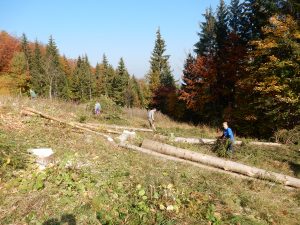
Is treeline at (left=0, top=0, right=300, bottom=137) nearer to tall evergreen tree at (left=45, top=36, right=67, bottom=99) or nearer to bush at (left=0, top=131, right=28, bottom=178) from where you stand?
tall evergreen tree at (left=45, top=36, right=67, bottom=99)

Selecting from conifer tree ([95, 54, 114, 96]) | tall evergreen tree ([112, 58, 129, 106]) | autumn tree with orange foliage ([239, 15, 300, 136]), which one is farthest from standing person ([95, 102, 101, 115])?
conifer tree ([95, 54, 114, 96])

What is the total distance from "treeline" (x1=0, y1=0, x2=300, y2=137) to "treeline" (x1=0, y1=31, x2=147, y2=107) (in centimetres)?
28

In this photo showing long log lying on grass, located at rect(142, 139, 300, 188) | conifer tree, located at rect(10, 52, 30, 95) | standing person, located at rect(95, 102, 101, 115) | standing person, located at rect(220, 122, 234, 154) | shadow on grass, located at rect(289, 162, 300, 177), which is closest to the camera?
long log lying on grass, located at rect(142, 139, 300, 188)

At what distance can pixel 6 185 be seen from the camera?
7.11 meters

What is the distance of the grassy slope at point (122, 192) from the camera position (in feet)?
21.0

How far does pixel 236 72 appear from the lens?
3058 cm

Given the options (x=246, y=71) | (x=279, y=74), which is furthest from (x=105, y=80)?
(x=279, y=74)

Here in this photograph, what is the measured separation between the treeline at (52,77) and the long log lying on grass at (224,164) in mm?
40665

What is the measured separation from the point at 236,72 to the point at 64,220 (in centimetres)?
2742

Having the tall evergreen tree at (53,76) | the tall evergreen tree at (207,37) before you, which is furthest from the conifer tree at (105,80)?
the tall evergreen tree at (207,37)

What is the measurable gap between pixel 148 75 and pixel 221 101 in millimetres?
27151

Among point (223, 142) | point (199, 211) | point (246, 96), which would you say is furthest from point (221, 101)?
point (199, 211)

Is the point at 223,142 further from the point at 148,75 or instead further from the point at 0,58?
the point at 0,58

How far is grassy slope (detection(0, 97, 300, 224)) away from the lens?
6.40 metres
